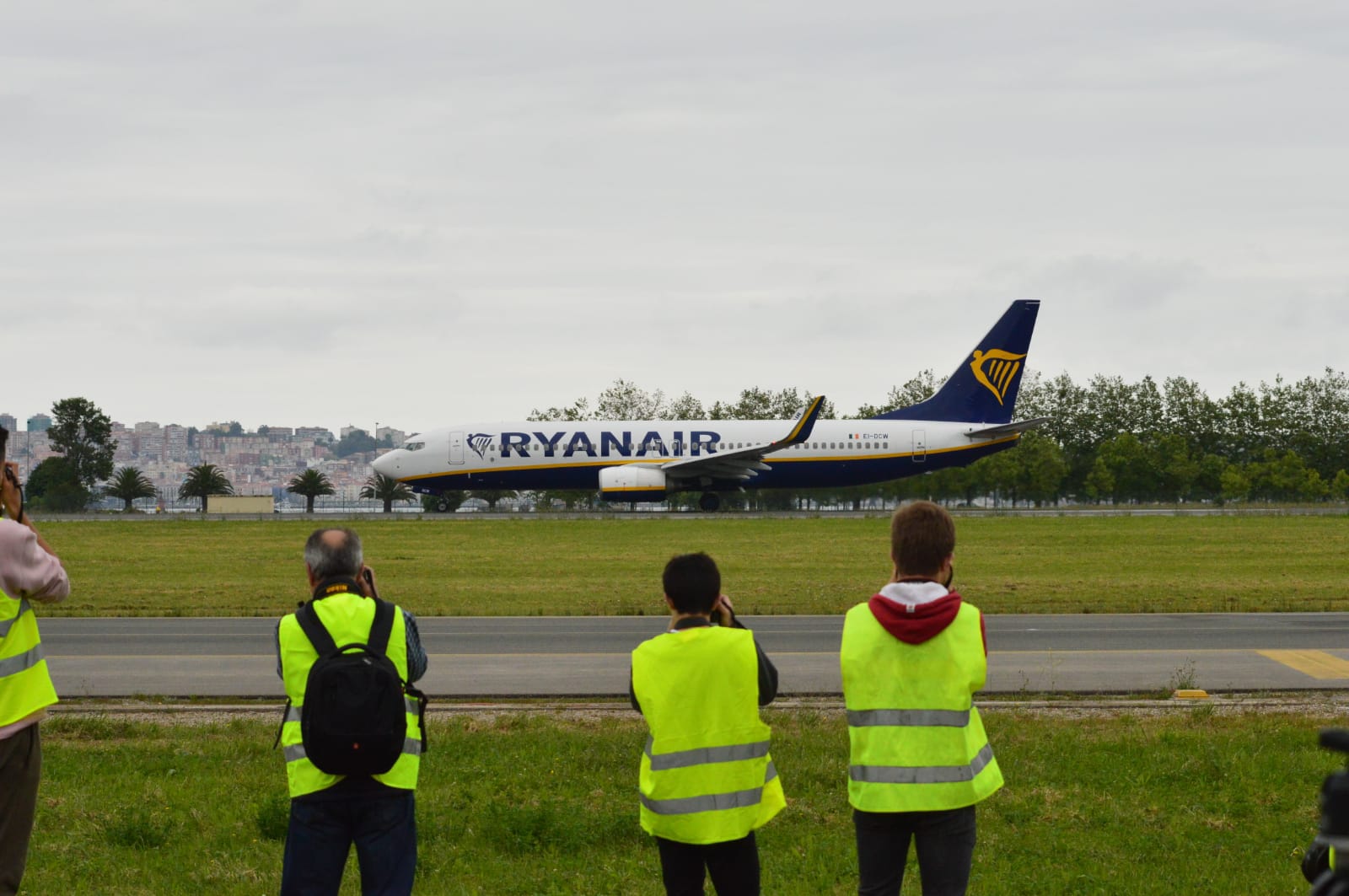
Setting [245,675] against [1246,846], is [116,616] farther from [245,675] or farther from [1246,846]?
[1246,846]

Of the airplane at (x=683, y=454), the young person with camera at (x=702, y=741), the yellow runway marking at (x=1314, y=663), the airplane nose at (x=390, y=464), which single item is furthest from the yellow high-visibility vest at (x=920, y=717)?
the airplane nose at (x=390, y=464)

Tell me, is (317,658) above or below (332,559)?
below

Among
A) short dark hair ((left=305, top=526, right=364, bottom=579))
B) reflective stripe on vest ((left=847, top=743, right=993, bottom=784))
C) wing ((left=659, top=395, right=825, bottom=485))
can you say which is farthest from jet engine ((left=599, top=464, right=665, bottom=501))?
reflective stripe on vest ((left=847, top=743, right=993, bottom=784))

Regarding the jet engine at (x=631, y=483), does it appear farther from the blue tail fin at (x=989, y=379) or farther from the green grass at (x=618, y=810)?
the green grass at (x=618, y=810)

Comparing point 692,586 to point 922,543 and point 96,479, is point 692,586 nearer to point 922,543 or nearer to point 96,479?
point 922,543

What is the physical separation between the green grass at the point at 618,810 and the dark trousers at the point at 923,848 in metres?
2.04

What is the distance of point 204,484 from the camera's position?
7756 centimetres

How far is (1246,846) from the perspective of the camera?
784 cm

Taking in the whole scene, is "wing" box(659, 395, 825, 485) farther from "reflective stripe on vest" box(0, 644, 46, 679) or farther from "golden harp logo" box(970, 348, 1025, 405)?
"reflective stripe on vest" box(0, 644, 46, 679)

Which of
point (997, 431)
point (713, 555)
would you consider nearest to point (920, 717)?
point (713, 555)

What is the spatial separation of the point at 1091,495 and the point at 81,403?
66.9 metres

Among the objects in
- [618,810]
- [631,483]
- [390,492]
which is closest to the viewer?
[618,810]

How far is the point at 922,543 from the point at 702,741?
116cm

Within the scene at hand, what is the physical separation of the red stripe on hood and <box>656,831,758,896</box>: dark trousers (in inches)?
40.6
